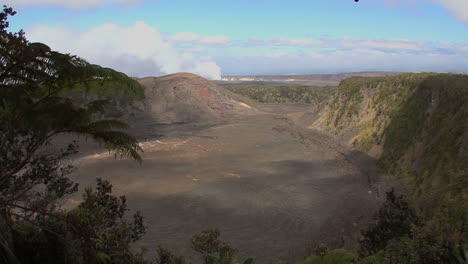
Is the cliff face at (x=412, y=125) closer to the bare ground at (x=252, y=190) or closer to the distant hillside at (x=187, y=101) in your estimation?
the bare ground at (x=252, y=190)

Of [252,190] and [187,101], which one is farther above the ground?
[187,101]

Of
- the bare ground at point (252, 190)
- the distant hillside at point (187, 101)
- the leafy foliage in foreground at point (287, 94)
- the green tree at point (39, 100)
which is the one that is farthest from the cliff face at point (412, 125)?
the leafy foliage in foreground at point (287, 94)

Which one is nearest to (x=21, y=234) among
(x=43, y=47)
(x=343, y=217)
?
(x=43, y=47)

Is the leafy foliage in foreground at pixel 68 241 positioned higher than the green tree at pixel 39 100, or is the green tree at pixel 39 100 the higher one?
the green tree at pixel 39 100

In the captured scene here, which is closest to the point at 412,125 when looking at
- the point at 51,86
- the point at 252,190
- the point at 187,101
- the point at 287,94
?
the point at 252,190

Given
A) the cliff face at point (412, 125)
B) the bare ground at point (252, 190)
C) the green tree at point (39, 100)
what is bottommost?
the bare ground at point (252, 190)

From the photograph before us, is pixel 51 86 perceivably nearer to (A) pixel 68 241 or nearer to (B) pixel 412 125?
(A) pixel 68 241

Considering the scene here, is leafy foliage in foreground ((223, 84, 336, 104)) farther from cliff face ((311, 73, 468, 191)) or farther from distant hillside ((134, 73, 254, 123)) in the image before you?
cliff face ((311, 73, 468, 191))
